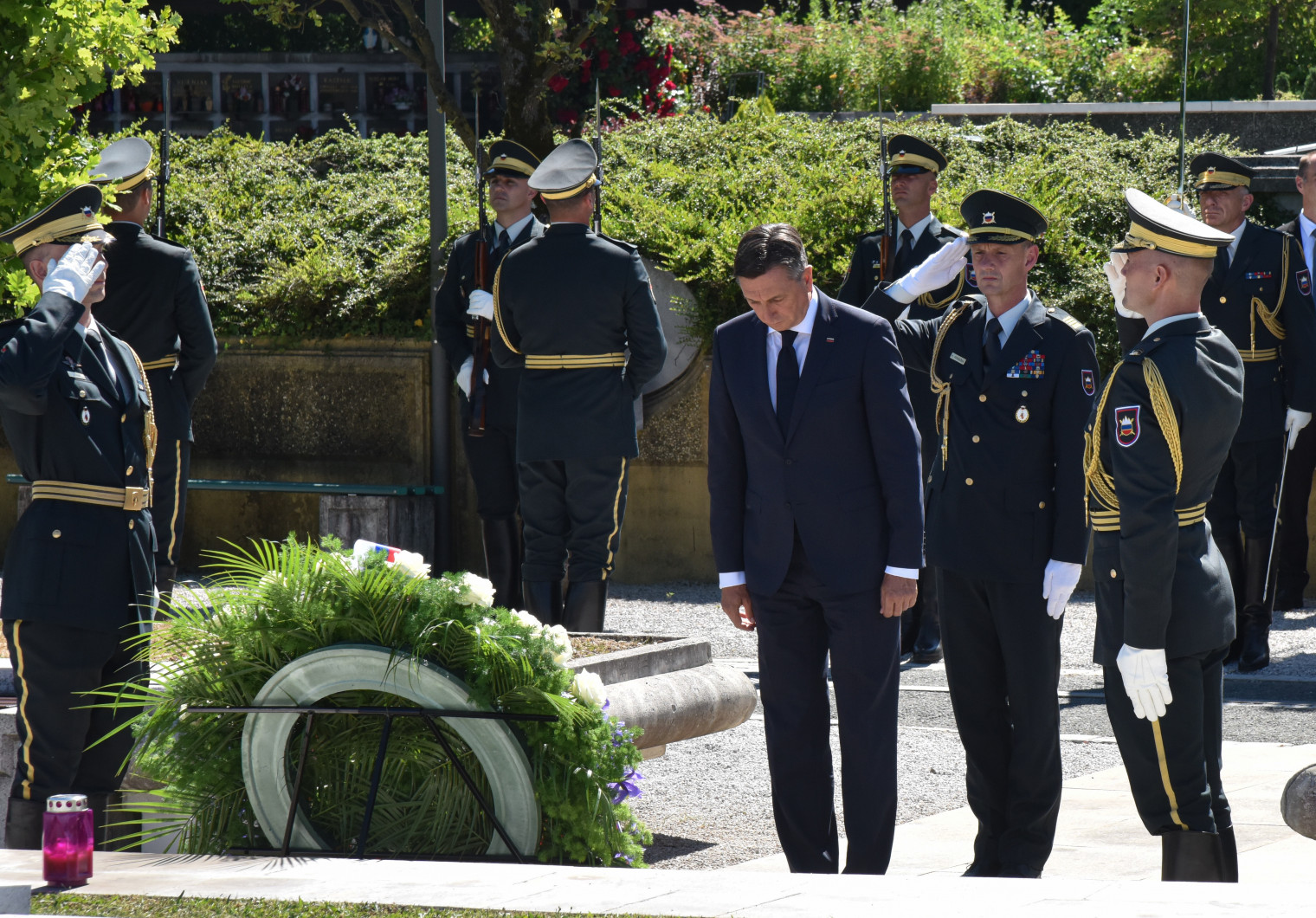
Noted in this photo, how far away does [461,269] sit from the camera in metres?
8.47

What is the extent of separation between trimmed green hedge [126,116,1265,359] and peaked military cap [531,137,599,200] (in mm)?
2864

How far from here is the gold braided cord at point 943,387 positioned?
5.25 meters

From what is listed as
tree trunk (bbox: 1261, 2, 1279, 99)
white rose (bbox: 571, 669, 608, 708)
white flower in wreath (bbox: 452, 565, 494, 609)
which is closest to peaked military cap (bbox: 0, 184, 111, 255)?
white flower in wreath (bbox: 452, 565, 494, 609)

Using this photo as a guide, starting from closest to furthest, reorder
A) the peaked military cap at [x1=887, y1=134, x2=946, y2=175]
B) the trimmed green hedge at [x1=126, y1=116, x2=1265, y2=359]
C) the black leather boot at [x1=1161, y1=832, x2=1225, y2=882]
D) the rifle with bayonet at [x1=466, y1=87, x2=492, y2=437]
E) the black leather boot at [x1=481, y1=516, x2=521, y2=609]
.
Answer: the black leather boot at [x1=1161, y1=832, x2=1225, y2=882]
the peaked military cap at [x1=887, y1=134, x2=946, y2=175]
the rifle with bayonet at [x1=466, y1=87, x2=492, y2=437]
the black leather boot at [x1=481, y1=516, x2=521, y2=609]
the trimmed green hedge at [x1=126, y1=116, x2=1265, y2=359]

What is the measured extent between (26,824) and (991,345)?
10.5 ft

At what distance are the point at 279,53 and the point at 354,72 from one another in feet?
2.66

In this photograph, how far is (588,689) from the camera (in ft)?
16.1

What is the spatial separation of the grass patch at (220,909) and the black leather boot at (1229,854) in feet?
5.74

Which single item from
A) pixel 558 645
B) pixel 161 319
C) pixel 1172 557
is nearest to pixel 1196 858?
pixel 1172 557

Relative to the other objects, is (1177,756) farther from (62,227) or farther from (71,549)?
(62,227)

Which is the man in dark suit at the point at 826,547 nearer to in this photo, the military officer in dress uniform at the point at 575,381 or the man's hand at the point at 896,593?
the man's hand at the point at 896,593

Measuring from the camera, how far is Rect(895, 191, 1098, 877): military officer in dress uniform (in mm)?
4863

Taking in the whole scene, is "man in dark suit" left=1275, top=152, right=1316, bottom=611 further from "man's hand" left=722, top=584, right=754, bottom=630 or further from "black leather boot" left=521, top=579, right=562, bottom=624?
"man's hand" left=722, top=584, right=754, bottom=630

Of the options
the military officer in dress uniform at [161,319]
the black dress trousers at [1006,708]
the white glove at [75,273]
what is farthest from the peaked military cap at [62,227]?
the black dress trousers at [1006,708]
